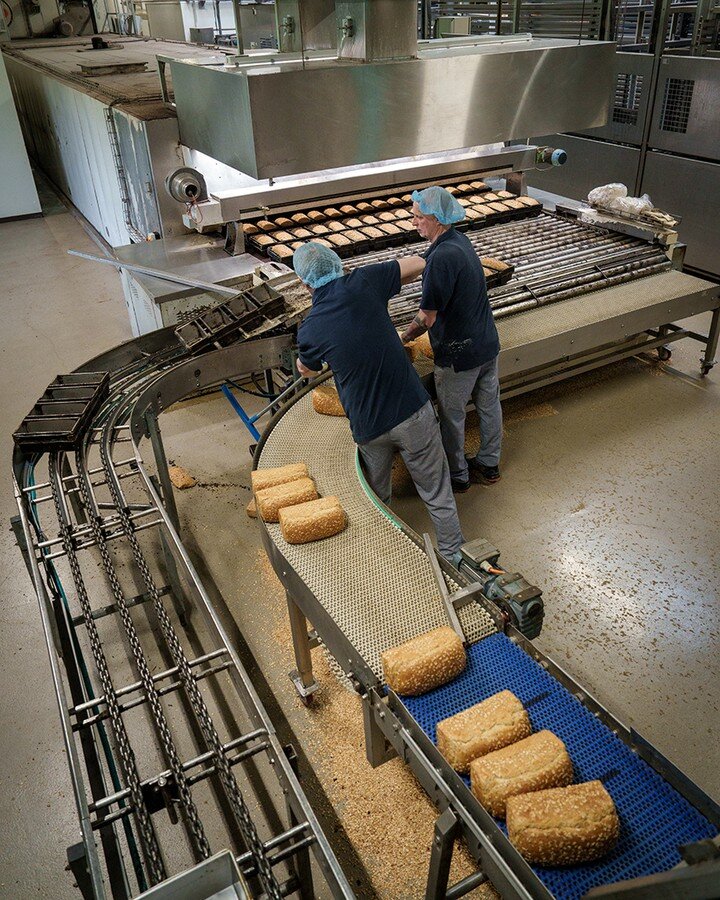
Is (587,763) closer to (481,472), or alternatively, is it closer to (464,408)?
(464,408)

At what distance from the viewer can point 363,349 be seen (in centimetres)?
270

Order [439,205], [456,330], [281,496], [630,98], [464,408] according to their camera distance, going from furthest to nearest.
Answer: [630,98]
[464,408]
[456,330]
[439,205]
[281,496]

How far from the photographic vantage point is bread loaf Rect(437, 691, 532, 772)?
64.4 inches

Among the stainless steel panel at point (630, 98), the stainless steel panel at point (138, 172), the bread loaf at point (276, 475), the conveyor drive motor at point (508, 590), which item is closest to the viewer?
the conveyor drive motor at point (508, 590)

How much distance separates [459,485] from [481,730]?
2.36 metres

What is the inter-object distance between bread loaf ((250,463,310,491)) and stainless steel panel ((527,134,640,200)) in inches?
200

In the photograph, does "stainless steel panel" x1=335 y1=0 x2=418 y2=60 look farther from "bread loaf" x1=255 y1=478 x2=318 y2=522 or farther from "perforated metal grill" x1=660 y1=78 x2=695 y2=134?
"perforated metal grill" x1=660 y1=78 x2=695 y2=134

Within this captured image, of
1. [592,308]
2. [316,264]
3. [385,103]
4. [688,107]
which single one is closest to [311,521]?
[316,264]

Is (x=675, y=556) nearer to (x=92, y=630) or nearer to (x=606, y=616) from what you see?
(x=606, y=616)

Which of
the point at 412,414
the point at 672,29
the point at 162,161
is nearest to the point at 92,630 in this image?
the point at 412,414

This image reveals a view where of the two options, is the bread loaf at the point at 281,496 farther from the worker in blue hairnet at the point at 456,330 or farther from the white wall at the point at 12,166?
the white wall at the point at 12,166

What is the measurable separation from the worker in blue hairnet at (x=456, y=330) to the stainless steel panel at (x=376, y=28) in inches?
30.2

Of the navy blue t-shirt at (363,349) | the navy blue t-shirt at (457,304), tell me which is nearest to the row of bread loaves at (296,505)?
the navy blue t-shirt at (363,349)

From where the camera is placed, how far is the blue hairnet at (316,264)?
2.68 metres
